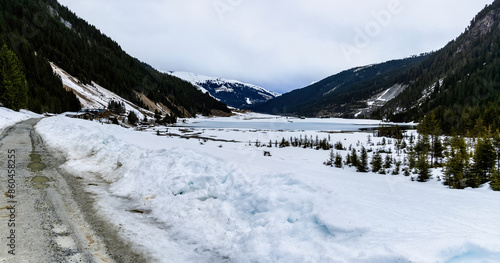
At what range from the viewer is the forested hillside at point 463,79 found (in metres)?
113

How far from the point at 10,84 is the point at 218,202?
174 feet

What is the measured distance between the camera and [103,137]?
16234 mm

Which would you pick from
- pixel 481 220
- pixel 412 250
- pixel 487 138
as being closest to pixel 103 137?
pixel 412 250

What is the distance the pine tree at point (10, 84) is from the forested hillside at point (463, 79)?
330 feet

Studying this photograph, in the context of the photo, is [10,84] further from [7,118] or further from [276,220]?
[276,220]

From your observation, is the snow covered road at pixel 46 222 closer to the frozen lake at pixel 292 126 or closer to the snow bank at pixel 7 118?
the snow bank at pixel 7 118

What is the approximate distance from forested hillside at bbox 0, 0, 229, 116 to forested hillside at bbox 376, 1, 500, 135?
10974cm

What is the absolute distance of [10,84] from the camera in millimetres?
42000

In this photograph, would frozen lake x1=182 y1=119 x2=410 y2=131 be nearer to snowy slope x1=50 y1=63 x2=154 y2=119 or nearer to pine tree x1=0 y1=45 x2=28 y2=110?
snowy slope x1=50 y1=63 x2=154 y2=119

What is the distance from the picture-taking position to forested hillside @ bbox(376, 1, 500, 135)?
371ft

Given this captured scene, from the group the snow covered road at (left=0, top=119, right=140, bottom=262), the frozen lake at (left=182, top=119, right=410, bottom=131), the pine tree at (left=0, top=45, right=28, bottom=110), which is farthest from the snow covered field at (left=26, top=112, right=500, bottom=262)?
the frozen lake at (left=182, top=119, right=410, bottom=131)

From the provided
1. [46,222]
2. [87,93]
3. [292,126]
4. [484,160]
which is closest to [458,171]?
[484,160]

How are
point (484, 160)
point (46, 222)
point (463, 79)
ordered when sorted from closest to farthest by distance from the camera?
1. point (46, 222)
2. point (484, 160)
3. point (463, 79)

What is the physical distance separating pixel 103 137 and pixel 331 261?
1610 centimetres
